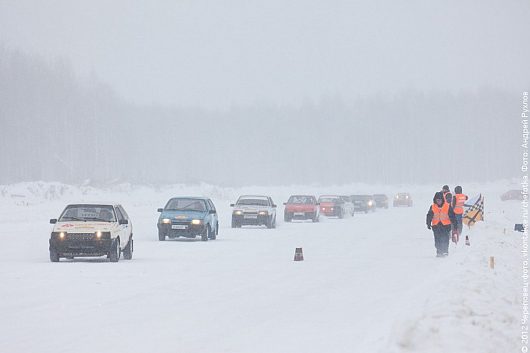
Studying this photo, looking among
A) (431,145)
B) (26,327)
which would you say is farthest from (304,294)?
(431,145)

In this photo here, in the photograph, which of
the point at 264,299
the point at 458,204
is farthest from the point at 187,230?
the point at 264,299

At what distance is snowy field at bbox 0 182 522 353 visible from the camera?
10.2 m

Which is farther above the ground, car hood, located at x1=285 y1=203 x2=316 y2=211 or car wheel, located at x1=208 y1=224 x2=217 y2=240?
car hood, located at x1=285 y1=203 x2=316 y2=211

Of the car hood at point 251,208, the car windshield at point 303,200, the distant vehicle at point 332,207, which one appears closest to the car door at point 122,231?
the car hood at point 251,208

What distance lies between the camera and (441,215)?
24188 millimetres

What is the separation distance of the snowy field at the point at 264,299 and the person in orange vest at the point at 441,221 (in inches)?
21.6

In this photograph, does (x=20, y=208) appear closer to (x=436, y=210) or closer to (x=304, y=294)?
(x=436, y=210)

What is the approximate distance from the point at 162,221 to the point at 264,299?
57.2 feet

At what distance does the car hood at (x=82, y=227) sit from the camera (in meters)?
22.5

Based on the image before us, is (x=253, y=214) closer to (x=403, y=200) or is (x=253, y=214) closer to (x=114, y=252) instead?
(x=114, y=252)

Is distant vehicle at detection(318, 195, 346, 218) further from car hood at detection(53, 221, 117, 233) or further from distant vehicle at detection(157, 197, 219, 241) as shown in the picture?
car hood at detection(53, 221, 117, 233)

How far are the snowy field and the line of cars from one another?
1.63ft

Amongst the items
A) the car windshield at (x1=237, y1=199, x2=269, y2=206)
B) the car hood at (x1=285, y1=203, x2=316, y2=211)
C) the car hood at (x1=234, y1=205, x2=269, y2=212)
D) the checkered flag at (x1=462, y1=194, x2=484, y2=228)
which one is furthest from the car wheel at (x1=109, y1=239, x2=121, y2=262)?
the car hood at (x1=285, y1=203, x2=316, y2=211)

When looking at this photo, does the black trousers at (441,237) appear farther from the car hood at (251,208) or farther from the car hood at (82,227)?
the car hood at (251,208)
